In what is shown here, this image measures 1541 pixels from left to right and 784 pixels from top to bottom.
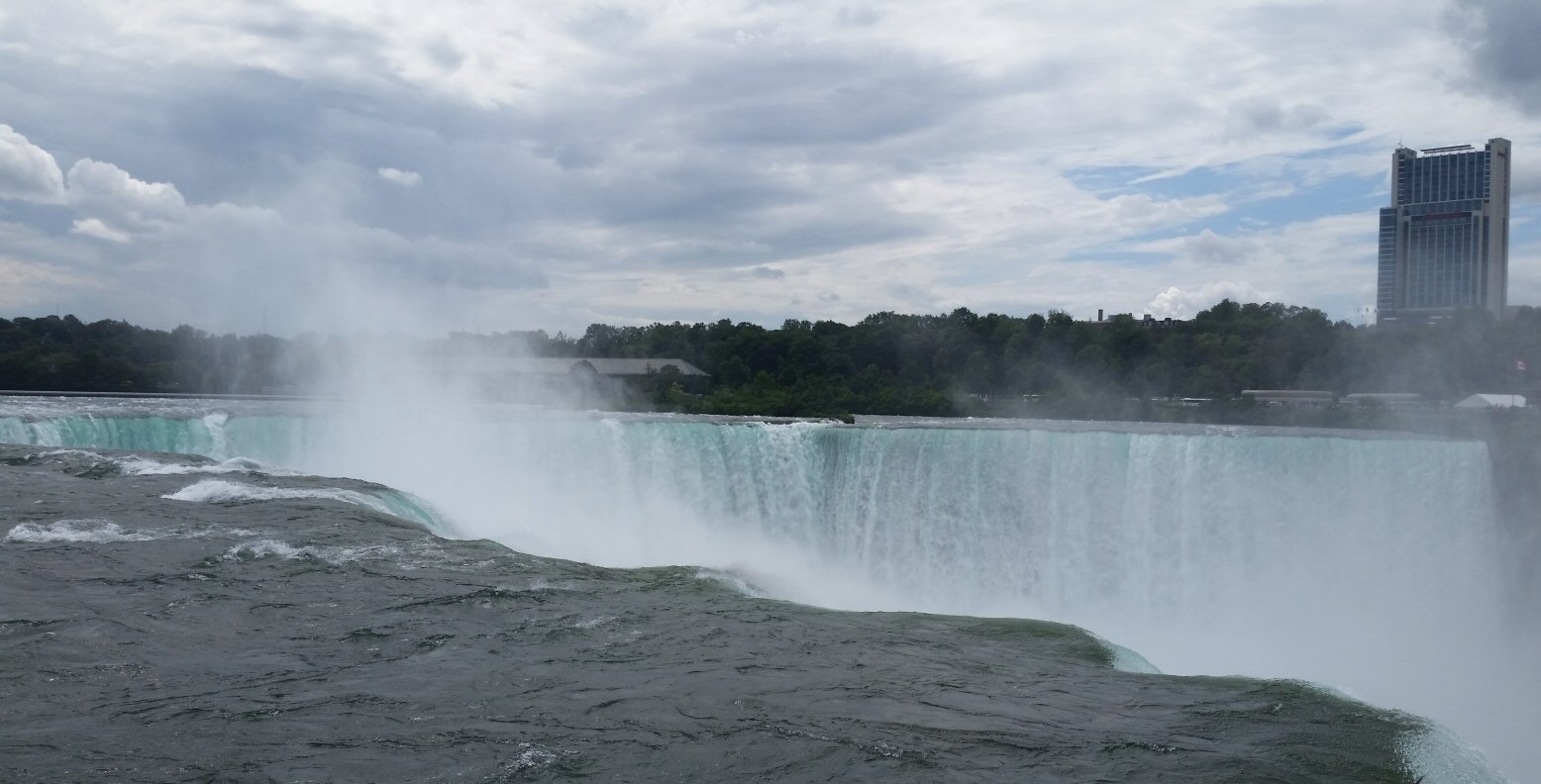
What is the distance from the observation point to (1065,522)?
17.5 m

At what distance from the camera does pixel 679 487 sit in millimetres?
19109

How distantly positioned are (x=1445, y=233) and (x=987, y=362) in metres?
66.4

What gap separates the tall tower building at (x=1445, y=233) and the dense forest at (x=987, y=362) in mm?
48376

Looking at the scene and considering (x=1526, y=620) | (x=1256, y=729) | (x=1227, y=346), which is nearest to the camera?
(x=1256, y=729)

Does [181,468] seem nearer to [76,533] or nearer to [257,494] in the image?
[257,494]

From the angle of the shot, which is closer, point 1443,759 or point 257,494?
point 1443,759

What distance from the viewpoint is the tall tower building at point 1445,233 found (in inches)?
3364

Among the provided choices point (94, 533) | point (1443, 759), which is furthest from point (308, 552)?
point (1443, 759)

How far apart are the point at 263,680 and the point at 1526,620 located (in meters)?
16.1

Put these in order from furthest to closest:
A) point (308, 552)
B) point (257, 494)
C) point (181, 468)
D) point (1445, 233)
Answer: point (1445, 233)
point (181, 468)
point (257, 494)
point (308, 552)

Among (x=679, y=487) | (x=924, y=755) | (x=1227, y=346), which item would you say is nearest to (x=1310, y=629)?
(x=679, y=487)

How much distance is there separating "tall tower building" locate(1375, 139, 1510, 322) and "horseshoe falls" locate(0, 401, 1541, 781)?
74.1m

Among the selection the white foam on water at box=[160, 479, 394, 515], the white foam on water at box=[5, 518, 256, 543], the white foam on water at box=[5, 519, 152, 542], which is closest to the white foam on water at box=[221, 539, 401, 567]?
the white foam on water at box=[5, 518, 256, 543]

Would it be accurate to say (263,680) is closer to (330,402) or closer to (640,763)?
(640,763)
